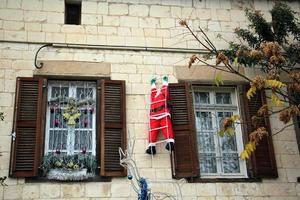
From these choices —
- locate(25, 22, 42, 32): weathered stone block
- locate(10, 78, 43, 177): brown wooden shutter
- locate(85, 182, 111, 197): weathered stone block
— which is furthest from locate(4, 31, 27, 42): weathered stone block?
locate(85, 182, 111, 197): weathered stone block

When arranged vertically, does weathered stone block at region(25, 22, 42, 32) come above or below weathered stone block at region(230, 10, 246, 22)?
below

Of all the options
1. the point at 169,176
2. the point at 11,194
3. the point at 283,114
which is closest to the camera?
the point at 283,114

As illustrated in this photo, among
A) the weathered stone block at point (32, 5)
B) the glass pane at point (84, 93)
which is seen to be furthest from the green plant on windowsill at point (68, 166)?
the weathered stone block at point (32, 5)

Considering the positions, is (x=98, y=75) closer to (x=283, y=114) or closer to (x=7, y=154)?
(x=7, y=154)

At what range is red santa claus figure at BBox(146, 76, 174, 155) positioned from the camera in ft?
24.4

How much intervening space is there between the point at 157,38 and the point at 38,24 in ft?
6.89

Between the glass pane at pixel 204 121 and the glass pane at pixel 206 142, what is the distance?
12cm

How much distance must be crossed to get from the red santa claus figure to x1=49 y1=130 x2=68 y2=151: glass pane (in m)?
1.34

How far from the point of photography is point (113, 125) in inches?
295

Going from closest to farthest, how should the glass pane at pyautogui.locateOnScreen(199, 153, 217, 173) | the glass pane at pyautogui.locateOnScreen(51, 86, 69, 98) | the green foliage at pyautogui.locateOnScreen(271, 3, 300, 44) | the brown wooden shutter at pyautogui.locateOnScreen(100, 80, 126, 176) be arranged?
the brown wooden shutter at pyautogui.locateOnScreen(100, 80, 126, 176), the glass pane at pyautogui.locateOnScreen(199, 153, 217, 173), the glass pane at pyautogui.locateOnScreen(51, 86, 69, 98), the green foliage at pyautogui.locateOnScreen(271, 3, 300, 44)

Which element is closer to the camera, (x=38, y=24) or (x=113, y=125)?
(x=113, y=125)

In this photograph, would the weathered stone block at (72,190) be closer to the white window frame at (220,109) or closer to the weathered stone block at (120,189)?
the weathered stone block at (120,189)

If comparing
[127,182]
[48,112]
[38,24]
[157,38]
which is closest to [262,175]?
[127,182]

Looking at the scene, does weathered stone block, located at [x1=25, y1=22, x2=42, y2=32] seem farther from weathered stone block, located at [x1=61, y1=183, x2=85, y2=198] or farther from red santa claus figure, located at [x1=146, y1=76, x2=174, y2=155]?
weathered stone block, located at [x1=61, y1=183, x2=85, y2=198]
